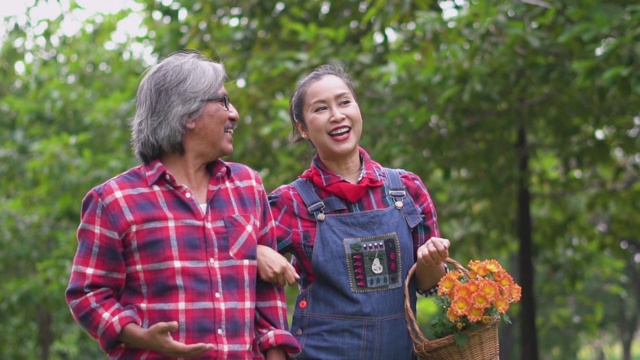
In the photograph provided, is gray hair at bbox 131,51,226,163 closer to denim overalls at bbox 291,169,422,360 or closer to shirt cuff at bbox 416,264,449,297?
denim overalls at bbox 291,169,422,360

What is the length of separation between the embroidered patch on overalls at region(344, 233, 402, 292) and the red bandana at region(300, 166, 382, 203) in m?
0.15

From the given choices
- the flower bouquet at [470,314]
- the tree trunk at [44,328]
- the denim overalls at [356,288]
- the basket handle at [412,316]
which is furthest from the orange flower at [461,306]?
the tree trunk at [44,328]

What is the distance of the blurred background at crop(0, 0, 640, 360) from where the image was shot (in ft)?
21.3

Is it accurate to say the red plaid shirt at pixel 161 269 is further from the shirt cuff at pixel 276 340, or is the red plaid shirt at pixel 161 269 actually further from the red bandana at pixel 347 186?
the red bandana at pixel 347 186

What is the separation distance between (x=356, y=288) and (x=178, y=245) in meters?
0.64

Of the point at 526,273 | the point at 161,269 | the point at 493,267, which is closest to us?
the point at 161,269

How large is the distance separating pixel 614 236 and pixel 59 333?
8731 millimetres

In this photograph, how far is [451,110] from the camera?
736cm

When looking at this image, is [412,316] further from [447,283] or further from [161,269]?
[161,269]

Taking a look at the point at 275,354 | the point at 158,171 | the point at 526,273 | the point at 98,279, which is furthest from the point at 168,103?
the point at 526,273

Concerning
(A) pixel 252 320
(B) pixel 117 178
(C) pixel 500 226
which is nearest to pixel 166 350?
(A) pixel 252 320

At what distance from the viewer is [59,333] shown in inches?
567

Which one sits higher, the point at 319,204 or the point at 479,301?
the point at 319,204

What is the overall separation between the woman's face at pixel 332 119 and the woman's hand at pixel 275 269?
19.6 inches
